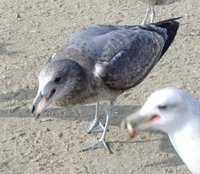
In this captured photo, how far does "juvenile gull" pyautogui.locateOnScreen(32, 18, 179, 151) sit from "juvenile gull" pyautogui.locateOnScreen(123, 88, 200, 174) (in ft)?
4.34

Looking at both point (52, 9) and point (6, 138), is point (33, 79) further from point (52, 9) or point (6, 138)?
point (52, 9)

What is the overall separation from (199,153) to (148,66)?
1.85m

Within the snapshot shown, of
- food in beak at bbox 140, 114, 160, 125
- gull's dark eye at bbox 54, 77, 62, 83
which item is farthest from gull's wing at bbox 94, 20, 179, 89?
food in beak at bbox 140, 114, 160, 125

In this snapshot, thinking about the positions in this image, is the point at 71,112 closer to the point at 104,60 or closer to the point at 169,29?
the point at 104,60

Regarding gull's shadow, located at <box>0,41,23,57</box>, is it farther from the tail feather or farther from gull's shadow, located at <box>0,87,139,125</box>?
the tail feather

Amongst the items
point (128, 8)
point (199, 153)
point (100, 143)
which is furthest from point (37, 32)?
point (199, 153)

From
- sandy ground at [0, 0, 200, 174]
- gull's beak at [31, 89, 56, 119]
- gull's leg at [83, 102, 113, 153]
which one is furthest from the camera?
gull's leg at [83, 102, 113, 153]

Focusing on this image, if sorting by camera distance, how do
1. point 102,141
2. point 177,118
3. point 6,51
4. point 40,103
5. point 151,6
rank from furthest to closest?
point 151,6 → point 6,51 → point 102,141 → point 40,103 → point 177,118

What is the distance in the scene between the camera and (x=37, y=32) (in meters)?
7.51

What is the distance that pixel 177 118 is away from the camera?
159 inches

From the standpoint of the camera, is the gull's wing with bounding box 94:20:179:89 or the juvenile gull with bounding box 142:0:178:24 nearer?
the gull's wing with bounding box 94:20:179:89

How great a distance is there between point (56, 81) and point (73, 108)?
1.01 metres

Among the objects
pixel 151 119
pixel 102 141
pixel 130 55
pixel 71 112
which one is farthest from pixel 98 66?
pixel 151 119

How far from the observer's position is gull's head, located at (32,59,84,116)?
522 centimetres
